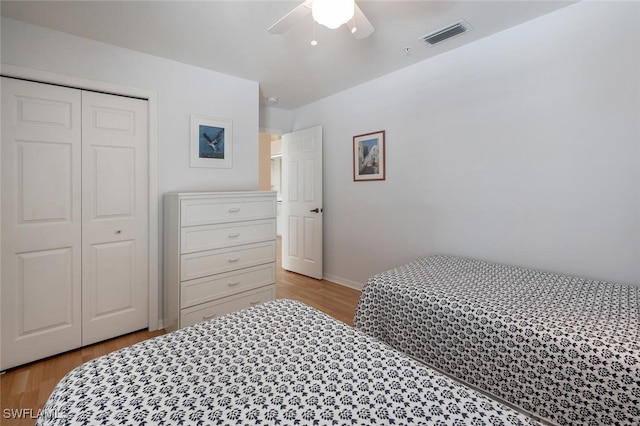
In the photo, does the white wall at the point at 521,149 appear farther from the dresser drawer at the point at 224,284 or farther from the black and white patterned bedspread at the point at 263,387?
the black and white patterned bedspread at the point at 263,387

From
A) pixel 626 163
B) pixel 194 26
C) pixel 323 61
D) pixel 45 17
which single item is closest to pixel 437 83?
pixel 323 61

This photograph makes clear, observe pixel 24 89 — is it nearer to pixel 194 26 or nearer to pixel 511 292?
pixel 194 26

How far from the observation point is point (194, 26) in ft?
7.05

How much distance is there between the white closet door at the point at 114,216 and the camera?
2293mm

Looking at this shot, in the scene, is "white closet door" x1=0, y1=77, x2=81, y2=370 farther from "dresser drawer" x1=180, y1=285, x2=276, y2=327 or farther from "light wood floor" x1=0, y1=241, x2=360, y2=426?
"dresser drawer" x1=180, y1=285, x2=276, y2=327

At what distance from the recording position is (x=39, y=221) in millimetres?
2111

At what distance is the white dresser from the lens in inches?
91.6

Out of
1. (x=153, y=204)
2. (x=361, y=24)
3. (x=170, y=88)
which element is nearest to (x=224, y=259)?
(x=153, y=204)

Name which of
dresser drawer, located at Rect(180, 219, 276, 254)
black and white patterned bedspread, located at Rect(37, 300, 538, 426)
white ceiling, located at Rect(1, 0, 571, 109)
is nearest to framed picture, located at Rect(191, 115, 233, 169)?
white ceiling, located at Rect(1, 0, 571, 109)

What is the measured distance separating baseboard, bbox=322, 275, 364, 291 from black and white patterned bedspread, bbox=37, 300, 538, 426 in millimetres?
2435

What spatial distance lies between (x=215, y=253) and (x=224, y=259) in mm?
100

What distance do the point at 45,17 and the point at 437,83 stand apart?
3093 mm

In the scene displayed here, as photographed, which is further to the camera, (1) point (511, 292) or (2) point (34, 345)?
(2) point (34, 345)

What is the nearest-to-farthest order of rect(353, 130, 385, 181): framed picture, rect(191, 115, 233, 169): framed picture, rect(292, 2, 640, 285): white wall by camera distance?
rect(292, 2, 640, 285): white wall, rect(191, 115, 233, 169): framed picture, rect(353, 130, 385, 181): framed picture
